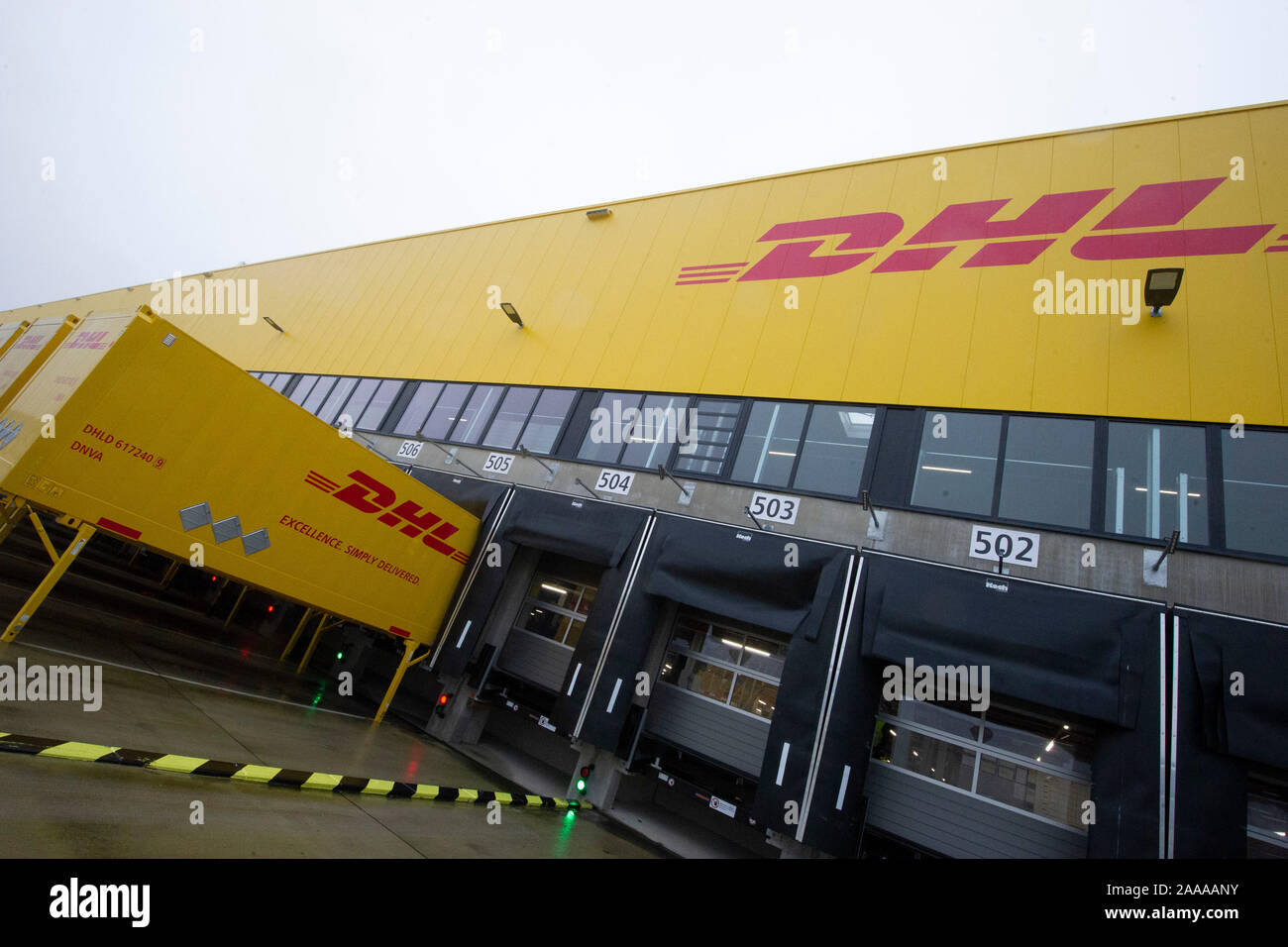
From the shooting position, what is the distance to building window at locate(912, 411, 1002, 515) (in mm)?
8102

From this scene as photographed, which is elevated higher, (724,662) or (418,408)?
(418,408)

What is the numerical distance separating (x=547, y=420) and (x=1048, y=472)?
921 cm

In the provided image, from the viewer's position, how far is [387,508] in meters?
9.62

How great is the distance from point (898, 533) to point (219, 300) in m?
28.5

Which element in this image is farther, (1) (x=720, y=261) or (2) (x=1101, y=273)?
(1) (x=720, y=261)

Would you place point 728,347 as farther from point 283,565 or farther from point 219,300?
point 219,300

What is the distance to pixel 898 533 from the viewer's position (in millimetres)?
8234

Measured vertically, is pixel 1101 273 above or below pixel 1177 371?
above

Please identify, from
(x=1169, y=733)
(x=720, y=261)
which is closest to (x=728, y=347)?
(x=720, y=261)

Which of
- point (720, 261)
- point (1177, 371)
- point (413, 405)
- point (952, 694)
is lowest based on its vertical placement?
point (952, 694)

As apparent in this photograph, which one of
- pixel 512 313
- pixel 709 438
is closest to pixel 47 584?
pixel 709 438

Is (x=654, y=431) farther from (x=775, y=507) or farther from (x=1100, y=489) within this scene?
(x=1100, y=489)

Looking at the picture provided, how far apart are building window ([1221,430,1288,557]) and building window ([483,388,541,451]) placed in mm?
11592

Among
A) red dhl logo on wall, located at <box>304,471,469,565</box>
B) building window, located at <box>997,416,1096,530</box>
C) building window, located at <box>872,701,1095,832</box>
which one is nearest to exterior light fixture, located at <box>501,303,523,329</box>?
red dhl logo on wall, located at <box>304,471,469,565</box>
